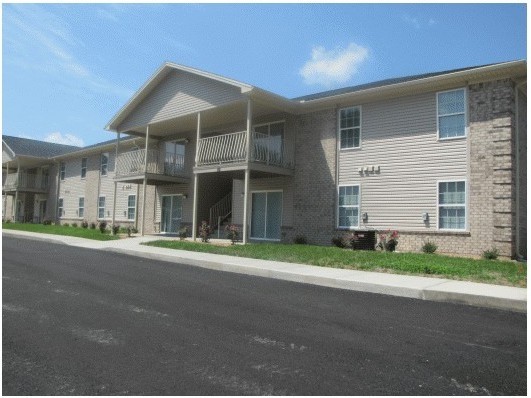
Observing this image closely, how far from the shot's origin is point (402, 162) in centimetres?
1686

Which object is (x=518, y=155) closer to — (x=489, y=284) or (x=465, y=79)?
(x=465, y=79)

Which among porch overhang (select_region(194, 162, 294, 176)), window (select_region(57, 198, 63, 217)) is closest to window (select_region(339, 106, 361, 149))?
porch overhang (select_region(194, 162, 294, 176))

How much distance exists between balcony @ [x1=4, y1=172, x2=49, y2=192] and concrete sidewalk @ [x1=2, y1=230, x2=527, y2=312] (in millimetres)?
27592

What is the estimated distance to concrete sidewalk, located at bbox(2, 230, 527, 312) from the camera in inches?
324

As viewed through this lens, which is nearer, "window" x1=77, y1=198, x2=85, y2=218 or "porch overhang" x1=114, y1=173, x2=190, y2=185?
"porch overhang" x1=114, y1=173, x2=190, y2=185

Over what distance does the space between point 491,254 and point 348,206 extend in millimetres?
5609

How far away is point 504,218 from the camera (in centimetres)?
1440

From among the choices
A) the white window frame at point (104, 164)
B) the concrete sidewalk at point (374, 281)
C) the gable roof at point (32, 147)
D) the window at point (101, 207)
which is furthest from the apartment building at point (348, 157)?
the gable roof at point (32, 147)

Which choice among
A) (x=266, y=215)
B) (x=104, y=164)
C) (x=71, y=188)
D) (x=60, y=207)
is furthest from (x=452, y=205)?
(x=60, y=207)

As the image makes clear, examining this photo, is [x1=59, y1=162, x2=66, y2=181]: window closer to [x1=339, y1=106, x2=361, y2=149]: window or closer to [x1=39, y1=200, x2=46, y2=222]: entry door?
[x1=39, y1=200, x2=46, y2=222]: entry door

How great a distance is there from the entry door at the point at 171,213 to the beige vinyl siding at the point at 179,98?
4464 millimetres

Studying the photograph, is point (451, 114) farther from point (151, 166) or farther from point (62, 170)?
point (62, 170)

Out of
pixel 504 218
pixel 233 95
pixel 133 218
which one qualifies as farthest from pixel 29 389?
pixel 133 218

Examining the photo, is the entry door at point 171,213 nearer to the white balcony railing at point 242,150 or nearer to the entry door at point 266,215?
the white balcony railing at point 242,150
